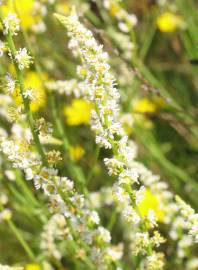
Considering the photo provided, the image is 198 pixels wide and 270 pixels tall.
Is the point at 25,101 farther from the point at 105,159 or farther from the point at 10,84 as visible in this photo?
the point at 105,159

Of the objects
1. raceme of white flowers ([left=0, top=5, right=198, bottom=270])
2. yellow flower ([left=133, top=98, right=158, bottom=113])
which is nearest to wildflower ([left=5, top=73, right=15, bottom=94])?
raceme of white flowers ([left=0, top=5, right=198, bottom=270])

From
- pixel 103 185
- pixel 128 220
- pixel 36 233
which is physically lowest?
pixel 128 220

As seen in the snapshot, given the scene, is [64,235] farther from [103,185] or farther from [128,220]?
[103,185]

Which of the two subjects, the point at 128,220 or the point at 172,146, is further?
the point at 172,146

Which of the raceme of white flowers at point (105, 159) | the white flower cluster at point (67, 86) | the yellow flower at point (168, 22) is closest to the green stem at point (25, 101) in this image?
the raceme of white flowers at point (105, 159)

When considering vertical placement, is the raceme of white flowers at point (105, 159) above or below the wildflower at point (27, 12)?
below

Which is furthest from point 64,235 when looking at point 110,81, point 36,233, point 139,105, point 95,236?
point 139,105

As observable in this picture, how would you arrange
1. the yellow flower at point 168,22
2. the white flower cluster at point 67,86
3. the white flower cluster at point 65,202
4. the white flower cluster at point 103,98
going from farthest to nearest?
the yellow flower at point 168,22 < the white flower cluster at point 67,86 < the white flower cluster at point 65,202 < the white flower cluster at point 103,98

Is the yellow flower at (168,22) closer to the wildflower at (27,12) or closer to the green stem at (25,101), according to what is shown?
the wildflower at (27,12)
